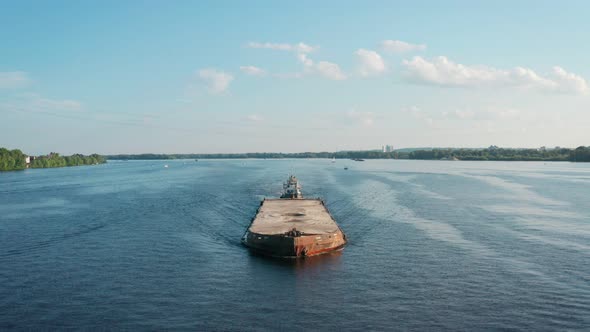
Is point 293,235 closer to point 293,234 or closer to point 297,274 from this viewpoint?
point 293,234

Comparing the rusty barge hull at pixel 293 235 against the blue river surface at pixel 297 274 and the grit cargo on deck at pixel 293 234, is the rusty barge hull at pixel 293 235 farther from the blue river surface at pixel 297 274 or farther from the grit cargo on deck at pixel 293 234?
the blue river surface at pixel 297 274

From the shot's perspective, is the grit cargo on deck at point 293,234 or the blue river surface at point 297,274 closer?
the blue river surface at point 297,274

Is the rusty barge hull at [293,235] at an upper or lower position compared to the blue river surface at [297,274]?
upper

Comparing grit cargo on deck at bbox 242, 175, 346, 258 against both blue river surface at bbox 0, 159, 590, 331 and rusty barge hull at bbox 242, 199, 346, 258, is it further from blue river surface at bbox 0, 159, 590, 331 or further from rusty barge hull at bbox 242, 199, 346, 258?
blue river surface at bbox 0, 159, 590, 331

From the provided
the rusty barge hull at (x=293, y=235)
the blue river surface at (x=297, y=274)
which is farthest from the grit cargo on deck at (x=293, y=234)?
the blue river surface at (x=297, y=274)

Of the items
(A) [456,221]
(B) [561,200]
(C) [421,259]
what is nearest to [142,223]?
(C) [421,259]

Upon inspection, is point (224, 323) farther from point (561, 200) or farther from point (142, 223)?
→ point (561, 200)

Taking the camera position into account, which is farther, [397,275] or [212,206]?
[212,206]
